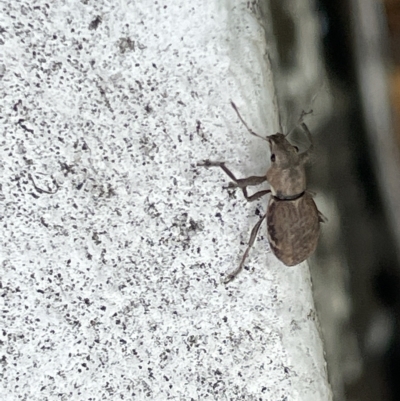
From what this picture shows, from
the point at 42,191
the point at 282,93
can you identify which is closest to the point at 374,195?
the point at 282,93

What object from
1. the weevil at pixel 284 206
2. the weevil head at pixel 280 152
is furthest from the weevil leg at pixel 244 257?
the weevil head at pixel 280 152

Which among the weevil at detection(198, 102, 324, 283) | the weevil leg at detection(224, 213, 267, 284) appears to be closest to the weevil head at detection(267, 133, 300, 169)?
the weevil at detection(198, 102, 324, 283)

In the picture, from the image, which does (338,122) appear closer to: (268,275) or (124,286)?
(268,275)

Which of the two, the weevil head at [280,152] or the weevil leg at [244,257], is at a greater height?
the weevil head at [280,152]

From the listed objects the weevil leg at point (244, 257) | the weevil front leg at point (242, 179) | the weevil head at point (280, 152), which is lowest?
the weevil leg at point (244, 257)

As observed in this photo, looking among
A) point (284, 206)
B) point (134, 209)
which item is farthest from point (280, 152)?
point (134, 209)

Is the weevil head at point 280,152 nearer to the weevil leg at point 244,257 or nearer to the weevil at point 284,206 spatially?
the weevil at point 284,206

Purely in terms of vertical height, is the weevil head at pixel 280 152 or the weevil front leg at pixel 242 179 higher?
the weevil head at pixel 280 152

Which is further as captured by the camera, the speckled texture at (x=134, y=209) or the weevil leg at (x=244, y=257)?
the weevil leg at (x=244, y=257)

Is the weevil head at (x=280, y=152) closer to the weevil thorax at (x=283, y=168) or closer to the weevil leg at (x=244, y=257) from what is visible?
the weevil thorax at (x=283, y=168)
